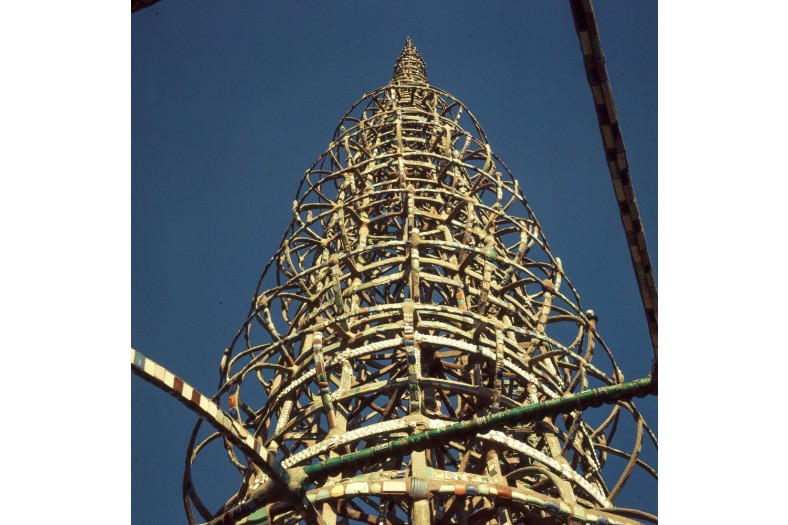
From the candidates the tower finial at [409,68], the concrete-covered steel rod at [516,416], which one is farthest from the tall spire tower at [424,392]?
the tower finial at [409,68]

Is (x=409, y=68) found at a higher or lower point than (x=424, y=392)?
higher

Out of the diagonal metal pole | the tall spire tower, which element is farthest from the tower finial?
the diagonal metal pole

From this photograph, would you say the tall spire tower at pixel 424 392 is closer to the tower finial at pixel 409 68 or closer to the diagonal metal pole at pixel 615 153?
the diagonal metal pole at pixel 615 153

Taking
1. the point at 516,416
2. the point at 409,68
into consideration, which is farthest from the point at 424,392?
the point at 409,68

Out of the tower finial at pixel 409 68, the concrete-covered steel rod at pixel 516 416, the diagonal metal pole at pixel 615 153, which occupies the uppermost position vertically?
the tower finial at pixel 409 68

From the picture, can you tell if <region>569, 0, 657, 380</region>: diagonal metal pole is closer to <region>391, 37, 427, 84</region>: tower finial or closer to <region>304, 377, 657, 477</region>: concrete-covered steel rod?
Answer: <region>304, 377, 657, 477</region>: concrete-covered steel rod

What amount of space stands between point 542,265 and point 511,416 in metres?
9.69

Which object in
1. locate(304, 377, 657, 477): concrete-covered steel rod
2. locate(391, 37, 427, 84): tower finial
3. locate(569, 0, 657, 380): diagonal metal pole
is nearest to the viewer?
locate(569, 0, 657, 380): diagonal metal pole

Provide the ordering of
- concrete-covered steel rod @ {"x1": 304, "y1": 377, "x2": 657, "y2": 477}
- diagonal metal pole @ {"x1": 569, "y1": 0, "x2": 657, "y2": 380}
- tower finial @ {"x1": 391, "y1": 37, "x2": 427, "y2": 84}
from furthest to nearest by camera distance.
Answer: tower finial @ {"x1": 391, "y1": 37, "x2": 427, "y2": 84} → concrete-covered steel rod @ {"x1": 304, "y1": 377, "x2": 657, "y2": 477} → diagonal metal pole @ {"x1": 569, "y1": 0, "x2": 657, "y2": 380}

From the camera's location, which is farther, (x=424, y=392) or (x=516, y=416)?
(x=424, y=392)

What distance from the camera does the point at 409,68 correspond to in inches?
1096

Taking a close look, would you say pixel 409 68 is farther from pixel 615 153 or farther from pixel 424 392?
pixel 615 153

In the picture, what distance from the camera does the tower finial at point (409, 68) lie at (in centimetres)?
2609

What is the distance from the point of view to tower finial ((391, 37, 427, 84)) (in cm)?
2609
